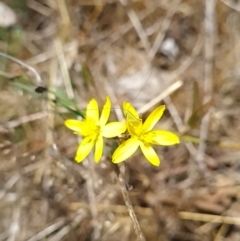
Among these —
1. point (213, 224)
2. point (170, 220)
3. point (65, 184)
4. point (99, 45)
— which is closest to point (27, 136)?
point (65, 184)

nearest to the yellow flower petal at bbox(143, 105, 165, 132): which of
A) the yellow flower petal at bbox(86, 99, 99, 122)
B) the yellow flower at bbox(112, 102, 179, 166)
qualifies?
the yellow flower at bbox(112, 102, 179, 166)

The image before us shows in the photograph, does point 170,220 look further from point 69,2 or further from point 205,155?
point 69,2

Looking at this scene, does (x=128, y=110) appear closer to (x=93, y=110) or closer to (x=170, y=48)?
(x=93, y=110)

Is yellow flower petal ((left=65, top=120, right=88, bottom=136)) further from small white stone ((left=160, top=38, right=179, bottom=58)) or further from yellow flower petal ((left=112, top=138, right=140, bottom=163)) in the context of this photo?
small white stone ((left=160, top=38, right=179, bottom=58))

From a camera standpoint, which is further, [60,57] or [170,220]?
[60,57]

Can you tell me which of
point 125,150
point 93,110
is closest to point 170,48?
point 93,110

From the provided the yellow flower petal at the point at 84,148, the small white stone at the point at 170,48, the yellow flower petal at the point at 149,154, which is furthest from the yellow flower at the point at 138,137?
the small white stone at the point at 170,48
